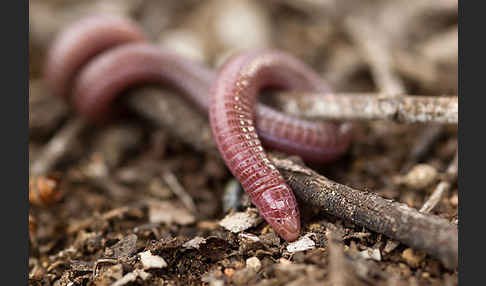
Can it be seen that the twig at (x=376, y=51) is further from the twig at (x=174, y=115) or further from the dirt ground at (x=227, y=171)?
the twig at (x=174, y=115)

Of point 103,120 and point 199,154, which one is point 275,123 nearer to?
point 199,154

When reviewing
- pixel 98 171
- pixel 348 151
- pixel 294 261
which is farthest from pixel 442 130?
pixel 98 171

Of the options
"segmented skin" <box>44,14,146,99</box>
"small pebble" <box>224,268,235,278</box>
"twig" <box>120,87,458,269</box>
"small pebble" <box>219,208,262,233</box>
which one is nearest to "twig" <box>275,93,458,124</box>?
"twig" <box>120,87,458,269</box>

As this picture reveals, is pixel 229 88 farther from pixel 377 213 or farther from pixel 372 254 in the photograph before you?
pixel 372 254

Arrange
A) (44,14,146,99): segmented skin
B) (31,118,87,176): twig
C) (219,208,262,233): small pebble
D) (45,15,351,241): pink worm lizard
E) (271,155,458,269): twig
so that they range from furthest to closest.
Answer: (44,14,146,99): segmented skin → (31,118,87,176): twig → (45,15,351,241): pink worm lizard → (219,208,262,233): small pebble → (271,155,458,269): twig

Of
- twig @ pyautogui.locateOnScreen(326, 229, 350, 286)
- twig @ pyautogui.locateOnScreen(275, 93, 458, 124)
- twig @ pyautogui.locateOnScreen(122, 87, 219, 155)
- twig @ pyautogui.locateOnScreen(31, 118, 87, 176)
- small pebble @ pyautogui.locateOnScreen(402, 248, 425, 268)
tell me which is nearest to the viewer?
twig @ pyautogui.locateOnScreen(326, 229, 350, 286)

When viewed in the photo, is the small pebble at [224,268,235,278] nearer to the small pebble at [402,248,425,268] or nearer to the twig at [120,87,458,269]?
the twig at [120,87,458,269]

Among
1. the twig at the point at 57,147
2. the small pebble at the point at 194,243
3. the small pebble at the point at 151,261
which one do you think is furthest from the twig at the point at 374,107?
the twig at the point at 57,147

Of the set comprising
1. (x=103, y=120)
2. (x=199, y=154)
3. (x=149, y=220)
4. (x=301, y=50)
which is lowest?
(x=149, y=220)
